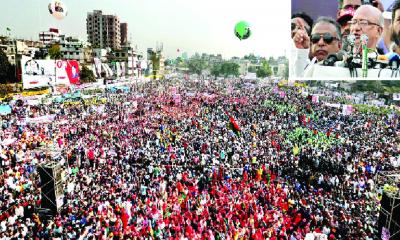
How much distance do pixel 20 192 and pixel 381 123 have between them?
69.3ft

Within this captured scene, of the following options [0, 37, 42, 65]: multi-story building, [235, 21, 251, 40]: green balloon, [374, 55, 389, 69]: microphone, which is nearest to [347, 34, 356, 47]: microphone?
[374, 55, 389, 69]: microphone

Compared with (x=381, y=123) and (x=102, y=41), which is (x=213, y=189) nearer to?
(x=381, y=123)

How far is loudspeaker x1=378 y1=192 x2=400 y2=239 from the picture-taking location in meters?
7.10

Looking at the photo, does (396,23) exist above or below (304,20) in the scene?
below

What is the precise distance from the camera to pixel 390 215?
7211 mm

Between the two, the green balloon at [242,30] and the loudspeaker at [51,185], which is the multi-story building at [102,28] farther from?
the loudspeaker at [51,185]

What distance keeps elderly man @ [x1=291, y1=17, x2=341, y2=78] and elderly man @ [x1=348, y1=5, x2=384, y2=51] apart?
0.71 metres

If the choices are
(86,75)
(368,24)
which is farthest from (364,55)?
(86,75)

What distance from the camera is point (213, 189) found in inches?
436

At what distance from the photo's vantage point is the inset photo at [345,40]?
565 inches

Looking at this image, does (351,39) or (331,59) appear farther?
(331,59)

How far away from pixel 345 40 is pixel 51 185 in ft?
Result: 42.0

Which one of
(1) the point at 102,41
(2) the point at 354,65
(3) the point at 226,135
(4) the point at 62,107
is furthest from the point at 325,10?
(1) the point at 102,41

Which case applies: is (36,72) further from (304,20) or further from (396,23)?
(396,23)
